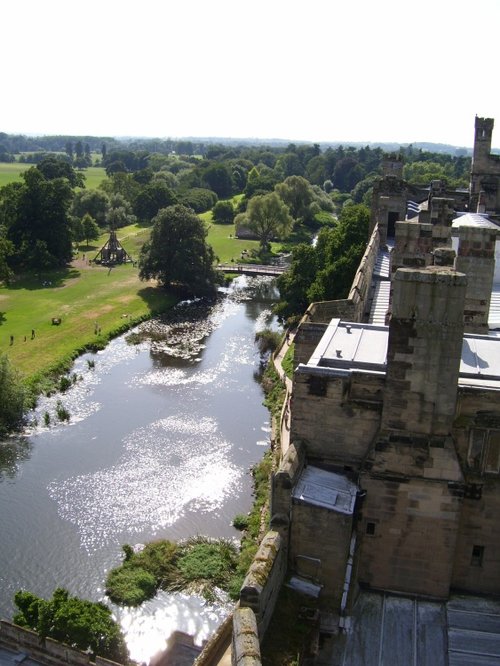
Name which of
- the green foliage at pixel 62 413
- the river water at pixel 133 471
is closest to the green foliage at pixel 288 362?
the river water at pixel 133 471

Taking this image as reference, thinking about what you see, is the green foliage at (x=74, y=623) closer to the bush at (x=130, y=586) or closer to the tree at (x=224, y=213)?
the bush at (x=130, y=586)

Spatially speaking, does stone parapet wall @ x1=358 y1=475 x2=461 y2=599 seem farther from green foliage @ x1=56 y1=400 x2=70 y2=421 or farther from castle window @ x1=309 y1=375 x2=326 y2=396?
green foliage @ x1=56 y1=400 x2=70 y2=421

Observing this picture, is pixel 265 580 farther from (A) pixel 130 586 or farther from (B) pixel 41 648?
(A) pixel 130 586

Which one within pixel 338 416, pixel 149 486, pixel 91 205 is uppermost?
pixel 338 416

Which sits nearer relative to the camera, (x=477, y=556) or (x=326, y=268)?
(x=477, y=556)

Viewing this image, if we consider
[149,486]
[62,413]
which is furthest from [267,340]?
[149,486]

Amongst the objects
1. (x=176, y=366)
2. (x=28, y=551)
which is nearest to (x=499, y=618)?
(x=28, y=551)
